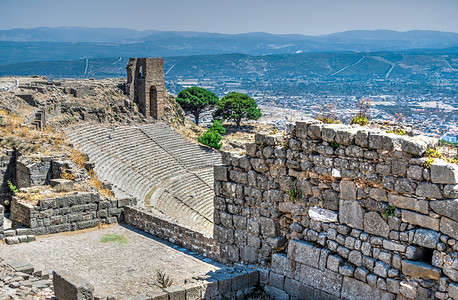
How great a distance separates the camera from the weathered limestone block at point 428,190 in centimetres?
720

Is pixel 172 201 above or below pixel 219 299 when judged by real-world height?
below

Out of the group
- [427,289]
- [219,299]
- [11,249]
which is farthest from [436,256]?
[11,249]

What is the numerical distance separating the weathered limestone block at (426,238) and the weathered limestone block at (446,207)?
0.31 meters

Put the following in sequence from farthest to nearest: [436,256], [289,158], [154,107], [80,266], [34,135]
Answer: [154,107], [34,135], [80,266], [289,158], [436,256]

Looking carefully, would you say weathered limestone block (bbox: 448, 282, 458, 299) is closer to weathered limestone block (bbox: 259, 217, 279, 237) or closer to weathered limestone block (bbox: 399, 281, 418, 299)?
weathered limestone block (bbox: 399, 281, 418, 299)

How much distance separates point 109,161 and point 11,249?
15.0 m

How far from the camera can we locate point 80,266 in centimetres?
1271

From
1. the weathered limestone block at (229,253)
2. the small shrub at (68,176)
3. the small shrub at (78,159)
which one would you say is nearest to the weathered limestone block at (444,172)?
the weathered limestone block at (229,253)

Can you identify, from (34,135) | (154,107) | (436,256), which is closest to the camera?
(436,256)

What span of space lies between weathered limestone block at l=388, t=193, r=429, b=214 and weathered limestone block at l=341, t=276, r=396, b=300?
1.26 meters

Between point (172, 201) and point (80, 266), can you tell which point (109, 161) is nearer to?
point (172, 201)

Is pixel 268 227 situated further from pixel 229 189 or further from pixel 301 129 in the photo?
pixel 301 129

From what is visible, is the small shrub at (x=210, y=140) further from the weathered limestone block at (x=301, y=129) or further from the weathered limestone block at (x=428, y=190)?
the weathered limestone block at (x=428, y=190)

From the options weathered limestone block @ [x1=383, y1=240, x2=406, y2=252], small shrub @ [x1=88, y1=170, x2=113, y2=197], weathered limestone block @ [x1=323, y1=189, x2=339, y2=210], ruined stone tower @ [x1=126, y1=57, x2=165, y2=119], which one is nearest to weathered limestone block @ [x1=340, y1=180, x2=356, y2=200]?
weathered limestone block @ [x1=323, y1=189, x2=339, y2=210]
